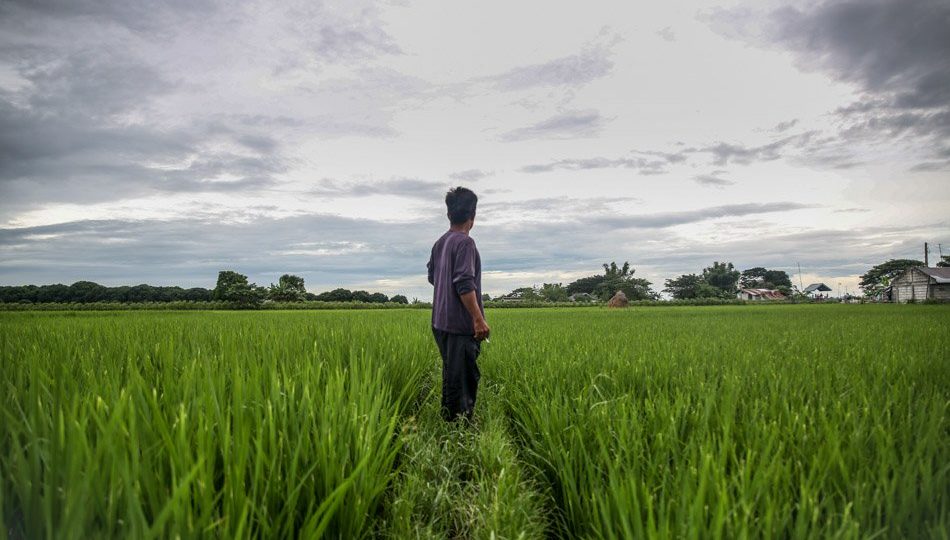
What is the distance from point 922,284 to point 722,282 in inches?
1056

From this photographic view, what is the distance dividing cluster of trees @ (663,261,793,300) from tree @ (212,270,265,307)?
168ft

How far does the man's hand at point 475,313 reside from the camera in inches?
143

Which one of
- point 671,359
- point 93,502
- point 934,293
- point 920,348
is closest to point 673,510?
point 93,502

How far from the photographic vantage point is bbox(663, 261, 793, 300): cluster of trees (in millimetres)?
66512

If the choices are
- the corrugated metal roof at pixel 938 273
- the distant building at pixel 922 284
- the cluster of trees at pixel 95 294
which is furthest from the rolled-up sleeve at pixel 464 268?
the corrugated metal roof at pixel 938 273

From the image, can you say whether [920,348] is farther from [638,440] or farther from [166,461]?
[166,461]

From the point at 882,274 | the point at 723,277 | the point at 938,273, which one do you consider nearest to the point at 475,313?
the point at 938,273

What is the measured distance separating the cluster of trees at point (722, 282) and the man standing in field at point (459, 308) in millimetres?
66690

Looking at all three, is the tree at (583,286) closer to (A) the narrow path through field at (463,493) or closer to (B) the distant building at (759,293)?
(B) the distant building at (759,293)

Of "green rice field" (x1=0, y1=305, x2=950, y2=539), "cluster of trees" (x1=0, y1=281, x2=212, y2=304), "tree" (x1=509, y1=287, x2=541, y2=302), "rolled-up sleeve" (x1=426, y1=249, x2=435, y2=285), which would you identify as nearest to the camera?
"green rice field" (x1=0, y1=305, x2=950, y2=539)

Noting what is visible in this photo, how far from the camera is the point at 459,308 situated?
→ 149 inches

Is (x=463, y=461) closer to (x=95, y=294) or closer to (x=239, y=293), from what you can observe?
(x=239, y=293)

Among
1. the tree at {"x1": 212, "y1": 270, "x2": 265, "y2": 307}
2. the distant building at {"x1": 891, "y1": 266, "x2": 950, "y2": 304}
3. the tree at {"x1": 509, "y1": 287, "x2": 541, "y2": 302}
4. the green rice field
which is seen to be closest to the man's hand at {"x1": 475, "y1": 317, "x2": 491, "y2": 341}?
the green rice field

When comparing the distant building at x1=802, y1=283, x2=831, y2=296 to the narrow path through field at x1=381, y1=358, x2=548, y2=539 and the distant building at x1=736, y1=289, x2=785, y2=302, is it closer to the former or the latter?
the distant building at x1=736, y1=289, x2=785, y2=302
